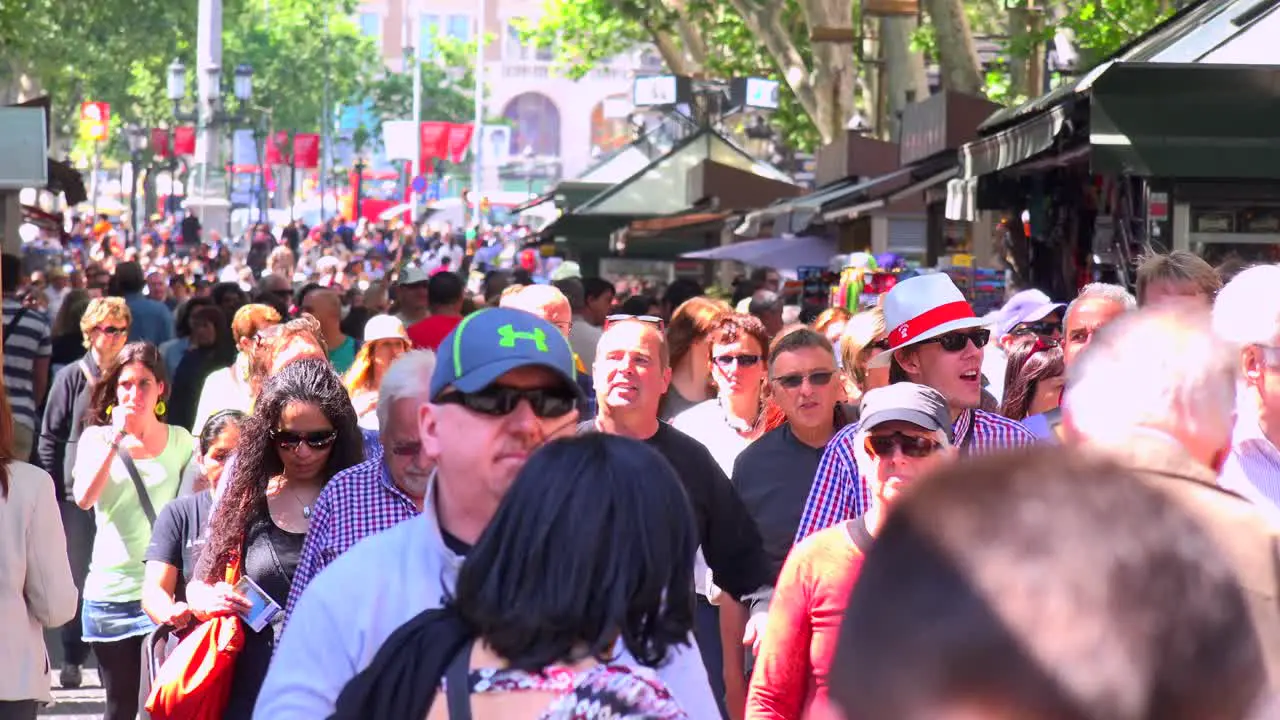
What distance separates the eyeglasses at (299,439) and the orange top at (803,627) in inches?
65.2

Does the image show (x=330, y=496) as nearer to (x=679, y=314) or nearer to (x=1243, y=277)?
(x=1243, y=277)

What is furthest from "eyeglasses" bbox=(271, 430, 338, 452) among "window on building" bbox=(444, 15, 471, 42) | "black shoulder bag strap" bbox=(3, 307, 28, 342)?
"window on building" bbox=(444, 15, 471, 42)

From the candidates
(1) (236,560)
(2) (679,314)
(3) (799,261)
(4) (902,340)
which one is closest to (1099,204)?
(2) (679,314)

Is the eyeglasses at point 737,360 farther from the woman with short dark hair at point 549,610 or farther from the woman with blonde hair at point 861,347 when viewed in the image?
the woman with short dark hair at point 549,610

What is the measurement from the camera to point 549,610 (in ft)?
9.13

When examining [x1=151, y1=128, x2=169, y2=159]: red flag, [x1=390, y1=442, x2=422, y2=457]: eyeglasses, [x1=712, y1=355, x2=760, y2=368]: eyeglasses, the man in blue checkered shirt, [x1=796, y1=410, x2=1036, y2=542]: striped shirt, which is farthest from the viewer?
[x1=151, y1=128, x2=169, y2=159]: red flag

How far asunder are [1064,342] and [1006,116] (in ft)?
20.9

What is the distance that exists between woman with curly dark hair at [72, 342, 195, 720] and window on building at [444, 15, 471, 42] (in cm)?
11508

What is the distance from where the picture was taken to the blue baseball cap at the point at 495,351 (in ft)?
11.0

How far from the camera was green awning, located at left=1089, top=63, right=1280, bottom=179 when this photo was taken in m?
10.2

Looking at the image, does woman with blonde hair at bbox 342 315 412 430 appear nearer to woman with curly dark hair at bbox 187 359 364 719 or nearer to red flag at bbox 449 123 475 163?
woman with curly dark hair at bbox 187 359 364 719

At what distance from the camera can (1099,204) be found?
13.2 meters

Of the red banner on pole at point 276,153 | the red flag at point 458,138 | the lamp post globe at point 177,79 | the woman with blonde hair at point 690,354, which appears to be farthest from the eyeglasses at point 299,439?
the red flag at point 458,138

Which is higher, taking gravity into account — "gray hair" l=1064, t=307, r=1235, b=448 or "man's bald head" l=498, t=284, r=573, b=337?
"gray hair" l=1064, t=307, r=1235, b=448
